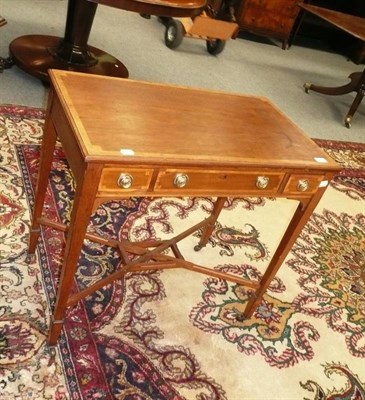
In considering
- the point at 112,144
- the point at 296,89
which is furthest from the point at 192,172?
the point at 296,89

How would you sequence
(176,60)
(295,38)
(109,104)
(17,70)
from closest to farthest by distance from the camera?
1. (109,104)
2. (17,70)
3. (176,60)
4. (295,38)

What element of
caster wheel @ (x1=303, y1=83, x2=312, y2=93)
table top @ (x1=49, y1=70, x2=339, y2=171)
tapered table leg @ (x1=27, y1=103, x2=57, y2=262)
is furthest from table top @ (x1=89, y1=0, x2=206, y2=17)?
caster wheel @ (x1=303, y1=83, x2=312, y2=93)

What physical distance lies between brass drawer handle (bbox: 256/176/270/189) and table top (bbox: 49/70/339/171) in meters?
0.05

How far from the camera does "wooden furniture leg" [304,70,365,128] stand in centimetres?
411

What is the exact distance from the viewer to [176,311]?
1.87 meters

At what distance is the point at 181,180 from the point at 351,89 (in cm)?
362

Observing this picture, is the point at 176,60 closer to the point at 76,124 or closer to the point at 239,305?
the point at 239,305

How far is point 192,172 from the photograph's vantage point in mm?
1325

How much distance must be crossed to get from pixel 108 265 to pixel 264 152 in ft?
2.91

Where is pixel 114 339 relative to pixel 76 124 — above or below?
below

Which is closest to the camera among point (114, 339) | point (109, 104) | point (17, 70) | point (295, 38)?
point (109, 104)

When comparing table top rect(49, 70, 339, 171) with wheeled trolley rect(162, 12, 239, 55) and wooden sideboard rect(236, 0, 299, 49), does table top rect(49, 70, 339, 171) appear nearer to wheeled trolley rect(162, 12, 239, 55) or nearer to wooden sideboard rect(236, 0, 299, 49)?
wheeled trolley rect(162, 12, 239, 55)

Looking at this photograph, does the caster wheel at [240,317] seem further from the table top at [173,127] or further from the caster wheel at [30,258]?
the caster wheel at [30,258]

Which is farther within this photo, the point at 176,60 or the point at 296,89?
the point at 296,89
